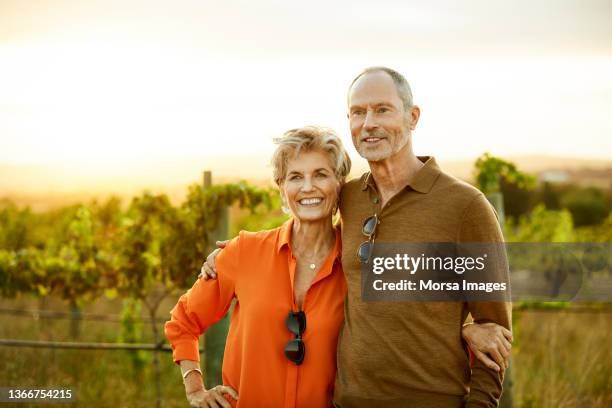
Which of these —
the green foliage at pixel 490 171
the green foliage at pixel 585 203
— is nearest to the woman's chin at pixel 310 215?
the green foliage at pixel 490 171

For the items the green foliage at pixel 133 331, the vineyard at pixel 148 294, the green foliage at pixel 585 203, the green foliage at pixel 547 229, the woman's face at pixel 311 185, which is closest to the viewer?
the woman's face at pixel 311 185

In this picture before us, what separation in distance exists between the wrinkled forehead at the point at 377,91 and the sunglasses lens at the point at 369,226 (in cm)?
52

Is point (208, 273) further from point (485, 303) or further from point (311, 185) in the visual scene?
point (485, 303)

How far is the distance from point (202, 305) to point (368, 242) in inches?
35.2

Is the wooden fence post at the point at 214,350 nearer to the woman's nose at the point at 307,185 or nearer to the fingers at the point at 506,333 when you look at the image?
the woman's nose at the point at 307,185

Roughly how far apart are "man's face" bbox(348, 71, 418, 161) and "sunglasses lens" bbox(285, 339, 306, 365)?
87cm

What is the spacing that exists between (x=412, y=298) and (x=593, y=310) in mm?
5891

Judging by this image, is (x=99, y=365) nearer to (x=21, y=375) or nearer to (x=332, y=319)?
(x=21, y=375)

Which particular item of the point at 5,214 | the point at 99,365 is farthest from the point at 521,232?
the point at 5,214

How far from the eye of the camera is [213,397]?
3.40 meters

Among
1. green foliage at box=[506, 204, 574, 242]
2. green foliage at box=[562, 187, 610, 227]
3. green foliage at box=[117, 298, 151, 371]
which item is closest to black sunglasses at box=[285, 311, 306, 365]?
green foliage at box=[117, 298, 151, 371]

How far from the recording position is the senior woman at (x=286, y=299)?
3.20m

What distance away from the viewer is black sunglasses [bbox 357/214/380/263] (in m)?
3.14

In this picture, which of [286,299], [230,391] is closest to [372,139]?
[286,299]
